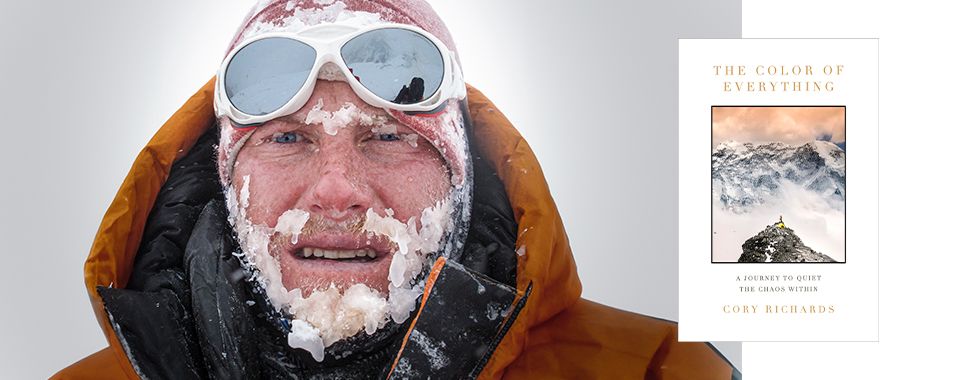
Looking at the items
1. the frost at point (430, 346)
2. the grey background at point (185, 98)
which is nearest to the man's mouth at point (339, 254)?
the frost at point (430, 346)

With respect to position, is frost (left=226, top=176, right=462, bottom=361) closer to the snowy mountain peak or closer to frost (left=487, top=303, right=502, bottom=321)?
frost (left=487, top=303, right=502, bottom=321)

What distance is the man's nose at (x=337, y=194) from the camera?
131cm

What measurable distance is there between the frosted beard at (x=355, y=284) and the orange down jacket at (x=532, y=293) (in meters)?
0.08

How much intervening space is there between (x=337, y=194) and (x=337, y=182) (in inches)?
0.6

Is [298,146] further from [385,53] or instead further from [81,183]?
[81,183]

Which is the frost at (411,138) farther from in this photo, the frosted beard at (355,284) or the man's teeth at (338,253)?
the man's teeth at (338,253)

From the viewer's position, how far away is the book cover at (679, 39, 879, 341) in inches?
55.8

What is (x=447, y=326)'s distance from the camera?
4.33 ft

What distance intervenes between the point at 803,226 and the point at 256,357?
766 millimetres

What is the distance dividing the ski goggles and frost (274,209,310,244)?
13 cm

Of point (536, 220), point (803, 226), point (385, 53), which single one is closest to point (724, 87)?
point (803, 226)

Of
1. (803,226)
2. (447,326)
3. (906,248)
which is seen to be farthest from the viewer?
(906,248)

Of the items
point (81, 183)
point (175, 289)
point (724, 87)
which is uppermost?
point (724, 87)

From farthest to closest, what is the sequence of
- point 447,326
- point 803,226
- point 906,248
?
point 906,248, point 803,226, point 447,326
